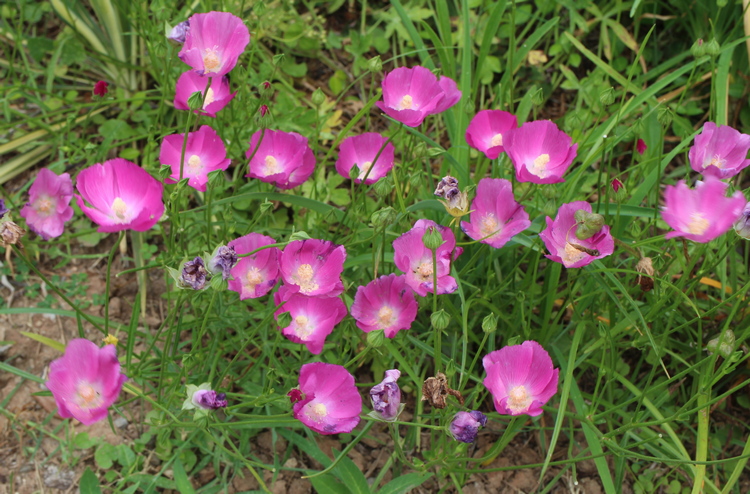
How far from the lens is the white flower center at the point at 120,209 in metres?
1.76

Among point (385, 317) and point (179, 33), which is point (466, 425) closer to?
point (385, 317)

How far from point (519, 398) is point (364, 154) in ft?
2.81

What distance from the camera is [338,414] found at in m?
1.71

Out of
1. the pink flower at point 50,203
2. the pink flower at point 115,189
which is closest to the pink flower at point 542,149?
the pink flower at point 115,189

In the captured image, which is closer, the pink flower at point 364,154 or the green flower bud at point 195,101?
the green flower bud at point 195,101

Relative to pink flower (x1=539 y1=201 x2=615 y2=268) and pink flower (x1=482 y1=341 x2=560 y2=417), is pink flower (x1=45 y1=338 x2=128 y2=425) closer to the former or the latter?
pink flower (x1=482 y1=341 x2=560 y2=417)

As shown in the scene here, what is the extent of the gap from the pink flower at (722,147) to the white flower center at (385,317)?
0.87 metres

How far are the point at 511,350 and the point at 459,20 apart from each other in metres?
1.71

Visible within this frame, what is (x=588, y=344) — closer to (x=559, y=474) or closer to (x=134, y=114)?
(x=559, y=474)

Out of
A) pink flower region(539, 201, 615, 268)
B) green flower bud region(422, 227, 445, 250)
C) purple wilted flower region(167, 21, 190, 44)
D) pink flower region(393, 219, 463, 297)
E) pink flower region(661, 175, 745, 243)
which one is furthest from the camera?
purple wilted flower region(167, 21, 190, 44)

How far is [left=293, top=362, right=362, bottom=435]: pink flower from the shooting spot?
1679mm

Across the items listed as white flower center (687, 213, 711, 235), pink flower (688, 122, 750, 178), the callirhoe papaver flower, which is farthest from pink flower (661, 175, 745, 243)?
the callirhoe papaver flower

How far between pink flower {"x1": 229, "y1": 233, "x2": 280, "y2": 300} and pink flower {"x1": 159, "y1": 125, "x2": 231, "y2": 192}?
9.6 inches

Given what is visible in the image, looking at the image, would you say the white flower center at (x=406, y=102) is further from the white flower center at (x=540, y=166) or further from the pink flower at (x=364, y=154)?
the white flower center at (x=540, y=166)
